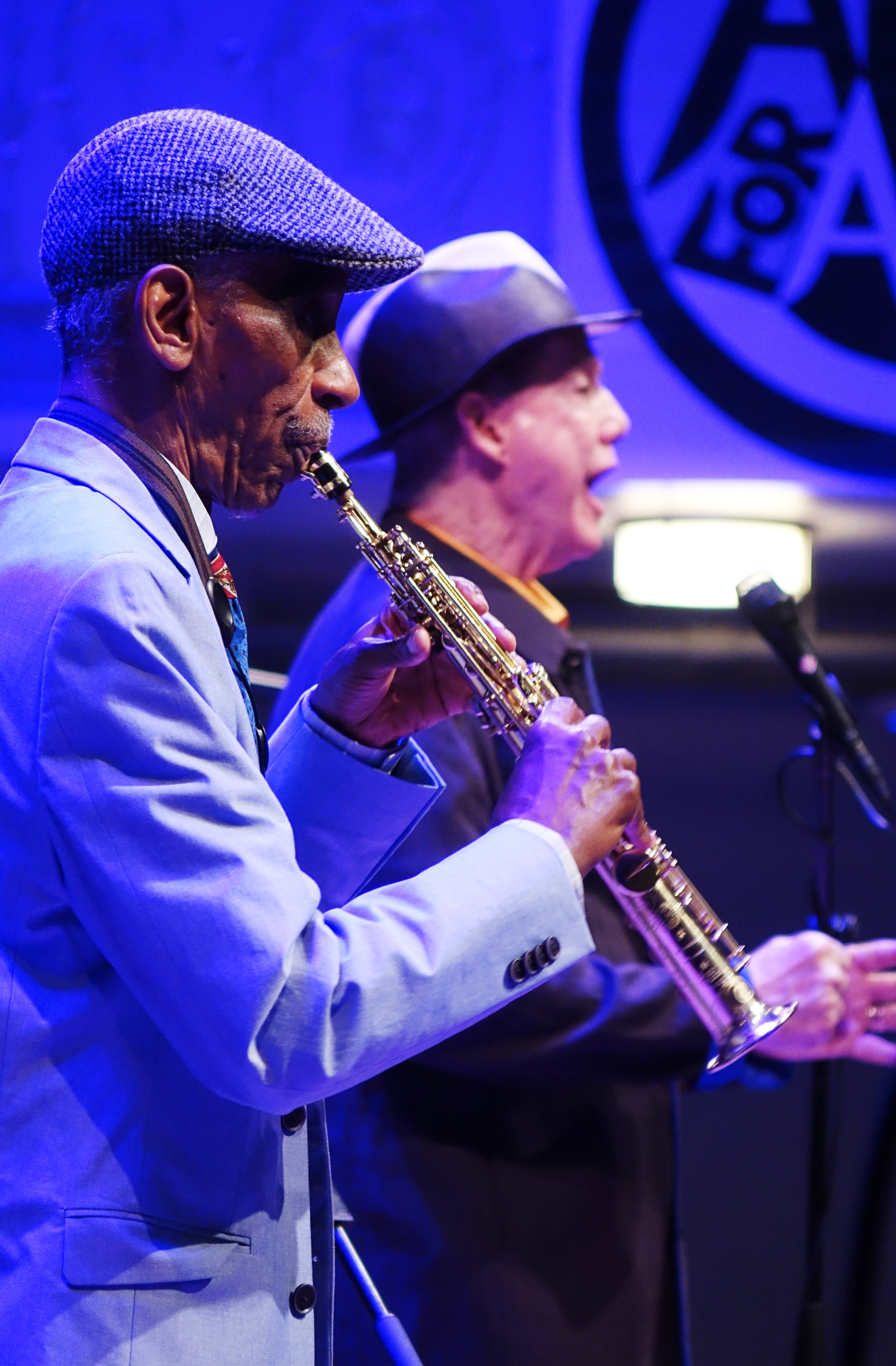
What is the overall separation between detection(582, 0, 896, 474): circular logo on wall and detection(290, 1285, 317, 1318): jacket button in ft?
7.69

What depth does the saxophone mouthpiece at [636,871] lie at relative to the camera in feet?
4.84

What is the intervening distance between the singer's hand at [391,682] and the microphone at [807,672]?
76 cm

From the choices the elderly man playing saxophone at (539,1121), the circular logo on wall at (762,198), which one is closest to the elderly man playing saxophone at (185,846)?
the elderly man playing saxophone at (539,1121)

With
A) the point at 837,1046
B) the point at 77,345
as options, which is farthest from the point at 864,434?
the point at 77,345

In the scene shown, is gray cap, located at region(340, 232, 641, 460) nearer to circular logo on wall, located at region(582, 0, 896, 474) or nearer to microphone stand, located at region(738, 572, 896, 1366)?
microphone stand, located at region(738, 572, 896, 1366)

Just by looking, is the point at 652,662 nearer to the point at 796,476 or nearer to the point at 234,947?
the point at 796,476

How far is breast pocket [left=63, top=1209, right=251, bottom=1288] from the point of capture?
1021 mm

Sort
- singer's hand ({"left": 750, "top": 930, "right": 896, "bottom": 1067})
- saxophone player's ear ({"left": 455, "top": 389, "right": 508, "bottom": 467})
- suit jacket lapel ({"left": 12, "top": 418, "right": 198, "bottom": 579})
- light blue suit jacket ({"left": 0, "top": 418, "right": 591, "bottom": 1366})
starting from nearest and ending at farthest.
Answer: light blue suit jacket ({"left": 0, "top": 418, "right": 591, "bottom": 1366}), suit jacket lapel ({"left": 12, "top": 418, "right": 198, "bottom": 579}), singer's hand ({"left": 750, "top": 930, "right": 896, "bottom": 1067}), saxophone player's ear ({"left": 455, "top": 389, "right": 508, "bottom": 467})

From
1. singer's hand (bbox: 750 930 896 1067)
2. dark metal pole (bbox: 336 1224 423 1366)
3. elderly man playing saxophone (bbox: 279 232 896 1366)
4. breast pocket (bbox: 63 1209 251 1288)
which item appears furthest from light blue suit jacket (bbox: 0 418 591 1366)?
singer's hand (bbox: 750 930 896 1067)

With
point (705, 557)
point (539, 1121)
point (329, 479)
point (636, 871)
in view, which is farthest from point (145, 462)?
point (705, 557)

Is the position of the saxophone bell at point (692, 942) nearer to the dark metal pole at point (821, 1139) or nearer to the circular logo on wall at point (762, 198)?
the dark metal pole at point (821, 1139)

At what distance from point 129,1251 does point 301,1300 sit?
18 centimetres

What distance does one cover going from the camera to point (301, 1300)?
1151mm

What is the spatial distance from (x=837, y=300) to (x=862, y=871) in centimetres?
134
